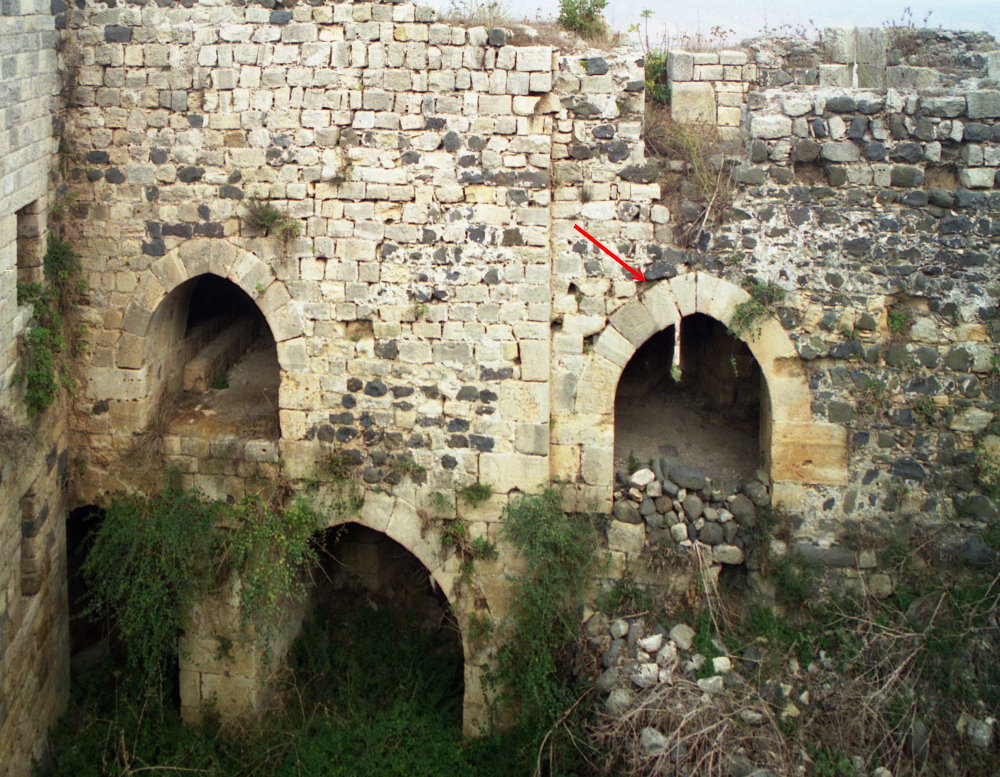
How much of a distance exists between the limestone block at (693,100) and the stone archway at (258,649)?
3897mm

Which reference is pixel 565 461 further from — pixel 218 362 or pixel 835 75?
pixel 835 75

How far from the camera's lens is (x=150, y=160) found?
29.7 ft

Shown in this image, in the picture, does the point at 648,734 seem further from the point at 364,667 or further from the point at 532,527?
the point at 364,667

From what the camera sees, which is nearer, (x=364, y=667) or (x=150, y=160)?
(x=150, y=160)

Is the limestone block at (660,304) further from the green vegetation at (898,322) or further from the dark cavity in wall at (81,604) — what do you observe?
the dark cavity in wall at (81,604)

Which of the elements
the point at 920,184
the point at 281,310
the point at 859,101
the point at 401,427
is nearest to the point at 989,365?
the point at 920,184

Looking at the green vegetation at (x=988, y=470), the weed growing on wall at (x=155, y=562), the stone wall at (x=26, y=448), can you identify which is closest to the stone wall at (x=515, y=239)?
the green vegetation at (x=988, y=470)

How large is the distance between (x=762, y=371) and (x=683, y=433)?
145 cm

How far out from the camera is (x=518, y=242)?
8.79m

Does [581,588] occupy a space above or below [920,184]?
below

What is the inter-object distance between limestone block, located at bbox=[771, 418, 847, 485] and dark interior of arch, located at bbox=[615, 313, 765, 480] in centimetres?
49

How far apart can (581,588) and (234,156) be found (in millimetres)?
4364

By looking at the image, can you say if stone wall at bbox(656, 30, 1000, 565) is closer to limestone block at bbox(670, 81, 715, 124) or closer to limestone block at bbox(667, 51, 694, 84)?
limestone block at bbox(670, 81, 715, 124)

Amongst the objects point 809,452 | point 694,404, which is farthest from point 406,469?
point 809,452
